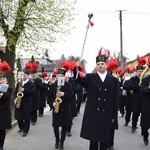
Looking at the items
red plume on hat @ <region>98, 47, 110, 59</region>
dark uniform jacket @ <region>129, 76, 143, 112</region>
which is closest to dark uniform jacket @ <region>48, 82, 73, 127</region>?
red plume on hat @ <region>98, 47, 110, 59</region>

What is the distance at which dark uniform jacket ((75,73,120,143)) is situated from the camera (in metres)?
5.63

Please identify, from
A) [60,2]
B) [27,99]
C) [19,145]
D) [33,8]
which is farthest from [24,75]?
[60,2]

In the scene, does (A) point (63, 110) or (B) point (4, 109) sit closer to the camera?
(B) point (4, 109)

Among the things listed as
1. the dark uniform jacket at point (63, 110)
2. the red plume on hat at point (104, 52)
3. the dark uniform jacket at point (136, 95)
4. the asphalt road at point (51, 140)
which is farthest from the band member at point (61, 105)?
the dark uniform jacket at point (136, 95)

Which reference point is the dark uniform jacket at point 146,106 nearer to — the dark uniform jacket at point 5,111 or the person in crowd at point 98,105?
the person in crowd at point 98,105

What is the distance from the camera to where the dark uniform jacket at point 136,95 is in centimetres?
950

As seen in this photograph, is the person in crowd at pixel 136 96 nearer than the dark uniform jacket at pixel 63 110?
No

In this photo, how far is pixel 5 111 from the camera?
7.20m

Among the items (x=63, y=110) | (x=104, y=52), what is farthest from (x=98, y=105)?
(x=63, y=110)

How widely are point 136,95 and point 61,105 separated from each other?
9.93 feet

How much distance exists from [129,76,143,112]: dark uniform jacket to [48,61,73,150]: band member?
2.67 m

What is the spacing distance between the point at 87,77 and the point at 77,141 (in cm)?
322

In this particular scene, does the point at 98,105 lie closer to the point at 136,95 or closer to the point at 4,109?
the point at 4,109

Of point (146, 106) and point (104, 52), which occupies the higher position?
point (104, 52)
